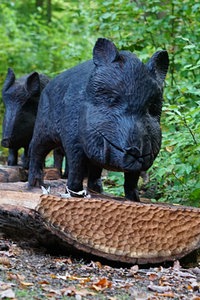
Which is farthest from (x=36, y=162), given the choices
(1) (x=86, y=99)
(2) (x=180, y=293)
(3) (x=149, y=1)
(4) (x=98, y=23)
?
(4) (x=98, y=23)

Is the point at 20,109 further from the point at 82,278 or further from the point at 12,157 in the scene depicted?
the point at 82,278

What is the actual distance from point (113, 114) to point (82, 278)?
1.20 m

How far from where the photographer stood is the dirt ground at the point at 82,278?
3.11 metres

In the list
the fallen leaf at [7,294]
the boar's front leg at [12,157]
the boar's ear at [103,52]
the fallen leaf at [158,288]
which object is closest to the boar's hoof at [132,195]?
the boar's ear at [103,52]

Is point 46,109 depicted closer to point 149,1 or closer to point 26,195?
point 26,195

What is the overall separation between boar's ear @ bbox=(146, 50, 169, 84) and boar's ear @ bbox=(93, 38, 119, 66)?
12.2 inches

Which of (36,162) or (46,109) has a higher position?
(46,109)

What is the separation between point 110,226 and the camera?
3.91 meters

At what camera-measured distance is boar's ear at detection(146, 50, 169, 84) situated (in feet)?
13.8

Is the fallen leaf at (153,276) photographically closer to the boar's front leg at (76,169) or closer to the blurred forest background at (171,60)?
the boar's front leg at (76,169)

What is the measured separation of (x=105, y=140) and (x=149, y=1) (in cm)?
401

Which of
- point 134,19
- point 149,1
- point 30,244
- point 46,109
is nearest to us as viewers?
point 30,244

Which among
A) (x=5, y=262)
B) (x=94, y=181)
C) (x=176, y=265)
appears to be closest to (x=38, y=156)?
(x=94, y=181)

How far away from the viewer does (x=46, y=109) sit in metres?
4.93
